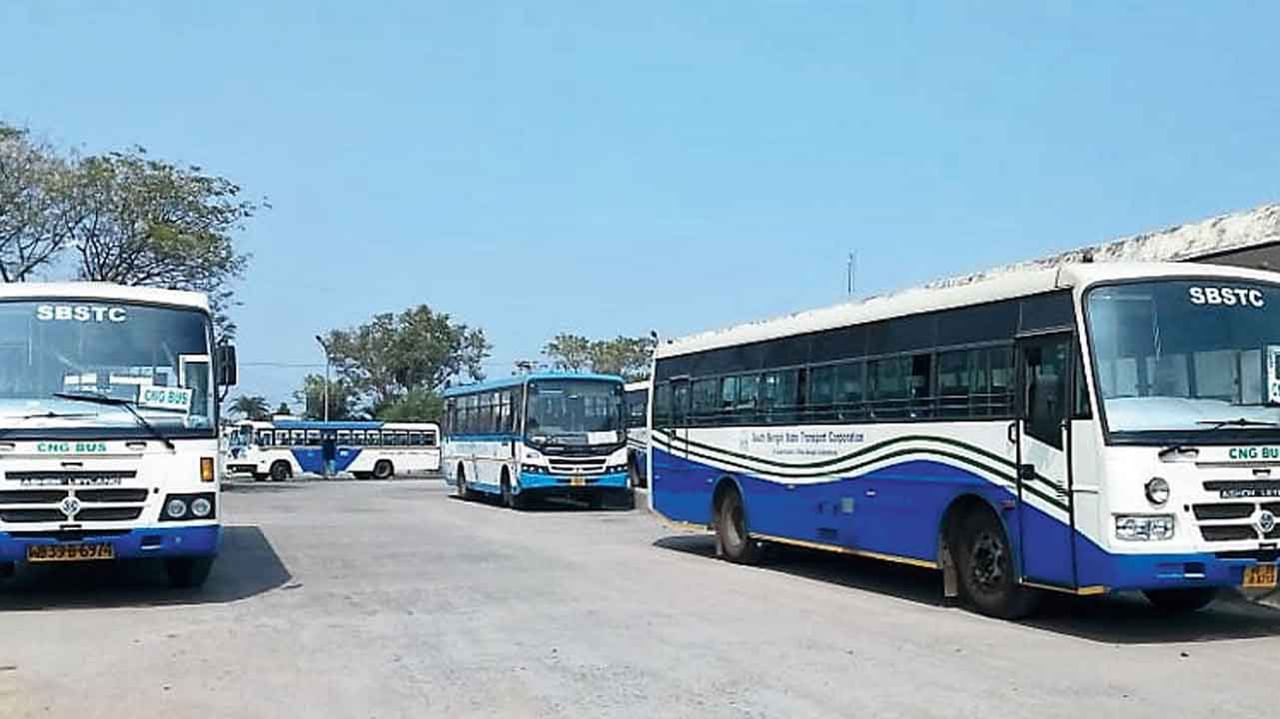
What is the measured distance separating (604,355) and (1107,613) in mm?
66414

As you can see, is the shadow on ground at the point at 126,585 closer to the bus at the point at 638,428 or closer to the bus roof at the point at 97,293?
the bus roof at the point at 97,293

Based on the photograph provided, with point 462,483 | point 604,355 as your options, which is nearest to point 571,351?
point 604,355

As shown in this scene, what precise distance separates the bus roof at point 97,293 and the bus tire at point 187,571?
2.53 metres

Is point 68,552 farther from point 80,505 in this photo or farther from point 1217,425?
point 1217,425

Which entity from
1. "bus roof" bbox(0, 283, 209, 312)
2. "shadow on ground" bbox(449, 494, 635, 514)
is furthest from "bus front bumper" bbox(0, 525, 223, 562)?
"shadow on ground" bbox(449, 494, 635, 514)

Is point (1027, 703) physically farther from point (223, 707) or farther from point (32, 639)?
point (32, 639)

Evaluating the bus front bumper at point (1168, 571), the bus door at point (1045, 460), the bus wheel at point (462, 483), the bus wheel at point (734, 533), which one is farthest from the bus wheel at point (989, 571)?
the bus wheel at point (462, 483)

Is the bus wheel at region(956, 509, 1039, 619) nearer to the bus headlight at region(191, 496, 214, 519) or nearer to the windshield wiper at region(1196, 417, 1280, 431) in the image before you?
the windshield wiper at region(1196, 417, 1280, 431)

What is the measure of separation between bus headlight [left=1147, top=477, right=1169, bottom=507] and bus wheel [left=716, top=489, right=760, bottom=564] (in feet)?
24.1

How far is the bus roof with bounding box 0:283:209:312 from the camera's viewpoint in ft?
41.2

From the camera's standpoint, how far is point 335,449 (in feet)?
182

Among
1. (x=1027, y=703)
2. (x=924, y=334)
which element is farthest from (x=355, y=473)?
(x=1027, y=703)

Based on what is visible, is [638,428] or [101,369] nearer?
[101,369]

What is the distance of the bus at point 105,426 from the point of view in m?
11.9
